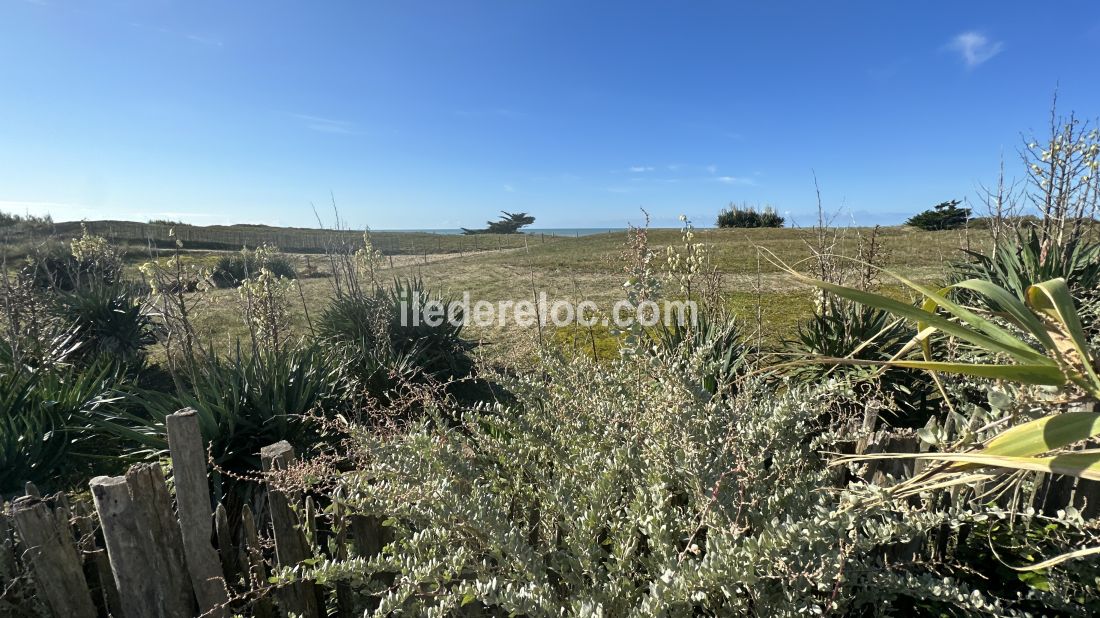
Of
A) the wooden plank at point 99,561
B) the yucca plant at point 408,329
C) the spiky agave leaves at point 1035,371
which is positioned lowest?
the wooden plank at point 99,561

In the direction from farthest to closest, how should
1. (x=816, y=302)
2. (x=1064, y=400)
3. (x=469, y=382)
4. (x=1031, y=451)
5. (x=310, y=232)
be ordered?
(x=310, y=232) → (x=469, y=382) → (x=816, y=302) → (x=1064, y=400) → (x=1031, y=451)

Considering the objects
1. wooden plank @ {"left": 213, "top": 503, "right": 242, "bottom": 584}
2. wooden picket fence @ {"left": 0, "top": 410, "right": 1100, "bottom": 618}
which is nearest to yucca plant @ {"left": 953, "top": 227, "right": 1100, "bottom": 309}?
wooden picket fence @ {"left": 0, "top": 410, "right": 1100, "bottom": 618}

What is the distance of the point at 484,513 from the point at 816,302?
3.97m

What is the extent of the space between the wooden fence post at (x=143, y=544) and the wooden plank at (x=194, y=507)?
0.05m

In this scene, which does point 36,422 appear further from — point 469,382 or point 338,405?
point 469,382

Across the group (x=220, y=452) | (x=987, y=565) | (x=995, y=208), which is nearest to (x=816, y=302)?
(x=987, y=565)

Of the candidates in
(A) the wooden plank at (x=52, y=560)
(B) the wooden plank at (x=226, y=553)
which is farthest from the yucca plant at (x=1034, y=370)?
(A) the wooden plank at (x=52, y=560)

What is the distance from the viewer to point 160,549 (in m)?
2.02

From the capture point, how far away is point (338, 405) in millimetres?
4180

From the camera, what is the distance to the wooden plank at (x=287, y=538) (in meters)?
2.04

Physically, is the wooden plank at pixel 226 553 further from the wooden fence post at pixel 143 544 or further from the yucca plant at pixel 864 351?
the yucca plant at pixel 864 351

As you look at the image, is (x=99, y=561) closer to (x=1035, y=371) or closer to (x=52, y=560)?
(x=52, y=560)

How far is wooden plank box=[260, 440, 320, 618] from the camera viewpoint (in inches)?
80.3

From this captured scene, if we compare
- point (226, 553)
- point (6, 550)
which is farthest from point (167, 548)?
point (6, 550)
